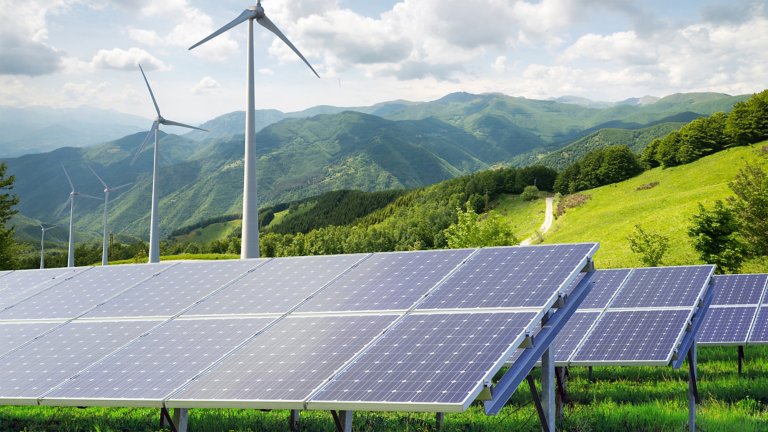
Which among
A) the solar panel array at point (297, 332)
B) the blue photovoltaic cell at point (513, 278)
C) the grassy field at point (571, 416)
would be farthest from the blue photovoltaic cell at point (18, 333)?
the blue photovoltaic cell at point (513, 278)

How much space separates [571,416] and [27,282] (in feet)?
61.2

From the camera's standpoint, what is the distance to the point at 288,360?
41.3 feet

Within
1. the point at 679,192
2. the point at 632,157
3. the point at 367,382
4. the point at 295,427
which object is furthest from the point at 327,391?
the point at 632,157

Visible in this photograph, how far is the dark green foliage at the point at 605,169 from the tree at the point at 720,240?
411 feet

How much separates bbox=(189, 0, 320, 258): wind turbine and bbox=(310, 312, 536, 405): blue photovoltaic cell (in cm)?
1452

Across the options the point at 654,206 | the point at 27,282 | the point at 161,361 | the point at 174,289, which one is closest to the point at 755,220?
the point at 174,289

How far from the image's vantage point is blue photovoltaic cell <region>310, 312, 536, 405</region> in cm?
1050

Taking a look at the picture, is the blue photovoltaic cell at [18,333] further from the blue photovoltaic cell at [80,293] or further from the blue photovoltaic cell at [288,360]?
the blue photovoltaic cell at [288,360]

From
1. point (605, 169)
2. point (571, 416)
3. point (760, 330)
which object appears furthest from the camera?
point (605, 169)

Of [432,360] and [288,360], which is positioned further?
[288,360]

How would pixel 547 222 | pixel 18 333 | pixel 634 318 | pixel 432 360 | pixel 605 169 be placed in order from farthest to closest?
pixel 605 169 → pixel 547 222 → pixel 634 318 → pixel 18 333 → pixel 432 360

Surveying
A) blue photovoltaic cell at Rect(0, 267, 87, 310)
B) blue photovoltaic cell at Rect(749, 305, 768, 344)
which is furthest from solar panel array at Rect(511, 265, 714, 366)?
blue photovoltaic cell at Rect(0, 267, 87, 310)

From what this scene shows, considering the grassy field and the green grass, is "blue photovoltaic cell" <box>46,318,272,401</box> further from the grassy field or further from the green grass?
the green grass

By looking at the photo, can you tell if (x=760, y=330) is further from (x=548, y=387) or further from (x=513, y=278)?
(x=548, y=387)
